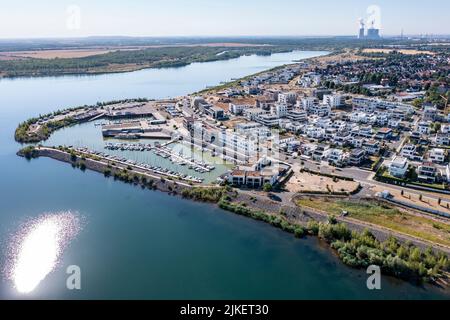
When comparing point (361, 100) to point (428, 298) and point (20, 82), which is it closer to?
point (428, 298)

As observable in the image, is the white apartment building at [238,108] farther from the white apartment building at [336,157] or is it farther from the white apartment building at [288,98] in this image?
the white apartment building at [336,157]

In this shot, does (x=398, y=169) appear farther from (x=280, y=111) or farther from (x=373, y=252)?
(x=280, y=111)

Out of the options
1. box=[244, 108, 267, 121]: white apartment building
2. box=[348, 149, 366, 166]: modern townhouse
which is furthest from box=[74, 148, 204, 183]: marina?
box=[244, 108, 267, 121]: white apartment building

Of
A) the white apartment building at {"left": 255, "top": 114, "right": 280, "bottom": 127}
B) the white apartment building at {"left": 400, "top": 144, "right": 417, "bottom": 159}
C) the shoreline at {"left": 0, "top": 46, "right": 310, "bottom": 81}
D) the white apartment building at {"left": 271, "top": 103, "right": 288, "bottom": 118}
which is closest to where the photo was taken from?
the white apartment building at {"left": 400, "top": 144, "right": 417, "bottom": 159}

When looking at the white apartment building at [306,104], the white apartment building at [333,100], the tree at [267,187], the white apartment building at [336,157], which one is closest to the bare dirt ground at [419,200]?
the white apartment building at [336,157]

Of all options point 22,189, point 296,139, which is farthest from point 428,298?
point 22,189

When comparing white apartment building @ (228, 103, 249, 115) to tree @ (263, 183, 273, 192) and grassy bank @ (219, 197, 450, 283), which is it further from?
grassy bank @ (219, 197, 450, 283)

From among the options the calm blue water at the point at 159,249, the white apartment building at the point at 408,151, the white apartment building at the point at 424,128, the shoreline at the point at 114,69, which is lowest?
the calm blue water at the point at 159,249

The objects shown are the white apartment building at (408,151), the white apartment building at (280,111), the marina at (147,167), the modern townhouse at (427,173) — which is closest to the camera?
the modern townhouse at (427,173)
